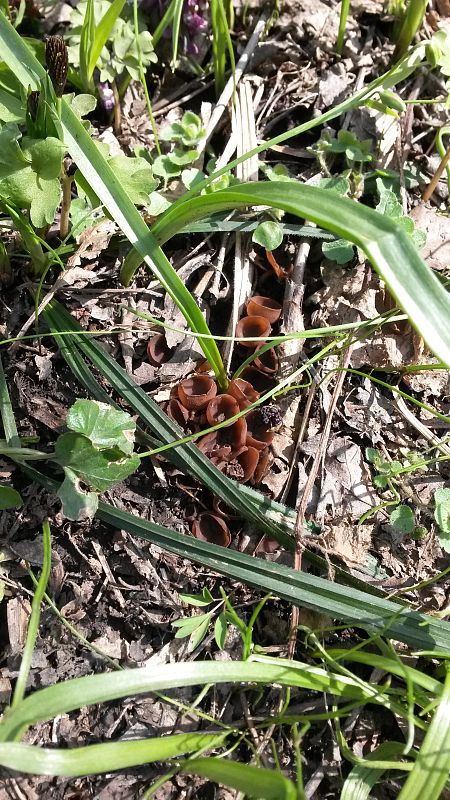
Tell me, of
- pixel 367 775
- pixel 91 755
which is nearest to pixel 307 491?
pixel 367 775

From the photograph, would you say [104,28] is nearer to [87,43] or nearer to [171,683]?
[87,43]

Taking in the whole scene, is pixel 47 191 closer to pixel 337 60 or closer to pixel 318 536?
pixel 318 536

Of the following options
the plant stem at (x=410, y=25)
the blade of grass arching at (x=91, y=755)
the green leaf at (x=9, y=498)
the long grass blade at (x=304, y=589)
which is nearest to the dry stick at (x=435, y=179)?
the plant stem at (x=410, y=25)

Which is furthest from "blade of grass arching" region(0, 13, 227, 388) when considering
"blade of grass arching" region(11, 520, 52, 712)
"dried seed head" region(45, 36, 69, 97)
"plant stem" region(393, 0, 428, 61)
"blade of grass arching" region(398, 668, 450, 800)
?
"plant stem" region(393, 0, 428, 61)

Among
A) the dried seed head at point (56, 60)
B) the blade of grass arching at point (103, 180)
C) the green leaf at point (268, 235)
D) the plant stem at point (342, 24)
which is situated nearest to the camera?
the dried seed head at point (56, 60)

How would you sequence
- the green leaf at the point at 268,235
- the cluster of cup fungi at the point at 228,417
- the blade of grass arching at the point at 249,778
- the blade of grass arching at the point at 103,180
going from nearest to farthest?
the blade of grass arching at the point at 249,778 → the blade of grass arching at the point at 103,180 → the cluster of cup fungi at the point at 228,417 → the green leaf at the point at 268,235

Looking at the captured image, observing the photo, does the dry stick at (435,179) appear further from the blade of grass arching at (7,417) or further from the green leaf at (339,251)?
the blade of grass arching at (7,417)
